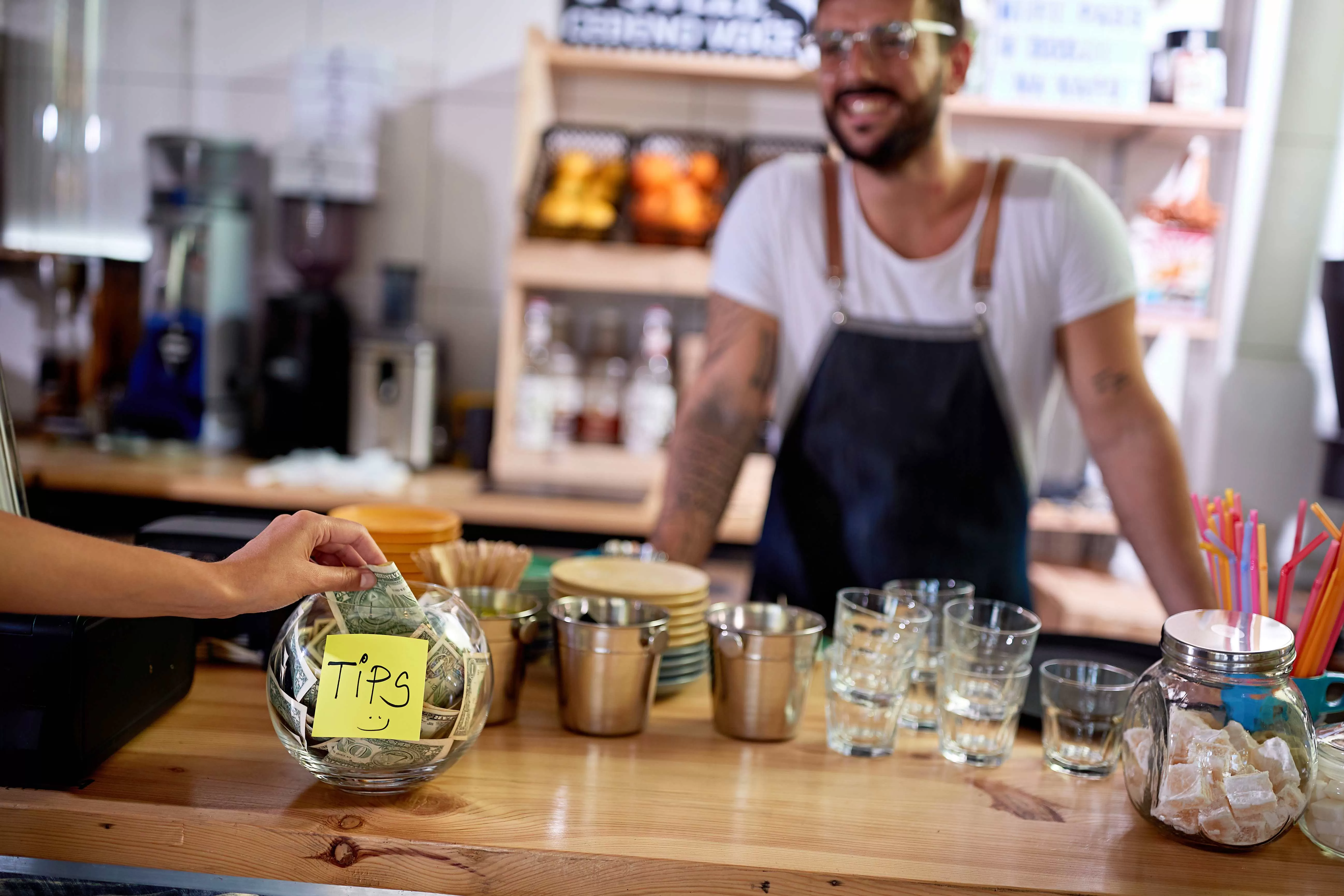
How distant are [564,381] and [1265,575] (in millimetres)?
1961

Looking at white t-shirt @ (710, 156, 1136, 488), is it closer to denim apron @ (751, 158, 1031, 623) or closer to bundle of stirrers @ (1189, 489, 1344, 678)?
denim apron @ (751, 158, 1031, 623)

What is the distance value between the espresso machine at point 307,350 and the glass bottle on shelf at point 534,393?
48 cm

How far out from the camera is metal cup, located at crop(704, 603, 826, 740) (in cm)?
114

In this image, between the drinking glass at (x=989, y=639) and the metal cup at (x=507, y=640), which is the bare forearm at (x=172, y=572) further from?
the drinking glass at (x=989, y=639)

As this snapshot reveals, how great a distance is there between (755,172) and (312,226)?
1507 mm

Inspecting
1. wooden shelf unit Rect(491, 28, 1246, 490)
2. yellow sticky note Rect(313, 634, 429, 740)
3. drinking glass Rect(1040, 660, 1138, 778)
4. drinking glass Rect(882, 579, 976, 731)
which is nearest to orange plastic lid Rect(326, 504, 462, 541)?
yellow sticky note Rect(313, 634, 429, 740)

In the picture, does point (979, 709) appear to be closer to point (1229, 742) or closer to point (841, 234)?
point (1229, 742)

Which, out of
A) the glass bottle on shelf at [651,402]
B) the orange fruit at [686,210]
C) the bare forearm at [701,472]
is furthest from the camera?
the glass bottle on shelf at [651,402]

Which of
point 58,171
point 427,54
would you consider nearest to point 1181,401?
point 427,54

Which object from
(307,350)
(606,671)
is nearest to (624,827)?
(606,671)

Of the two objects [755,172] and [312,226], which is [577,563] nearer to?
[755,172]

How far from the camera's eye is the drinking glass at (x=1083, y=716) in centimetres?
113

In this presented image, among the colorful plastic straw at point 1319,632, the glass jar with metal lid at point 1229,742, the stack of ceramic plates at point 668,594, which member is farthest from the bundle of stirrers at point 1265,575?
the stack of ceramic plates at point 668,594

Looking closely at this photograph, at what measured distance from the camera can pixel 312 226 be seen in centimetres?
302
